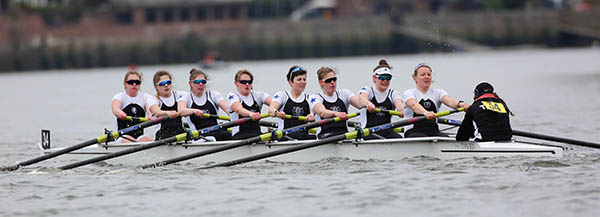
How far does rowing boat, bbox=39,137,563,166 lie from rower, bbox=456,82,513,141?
0.39ft

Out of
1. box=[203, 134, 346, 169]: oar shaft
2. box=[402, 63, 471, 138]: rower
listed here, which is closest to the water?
box=[203, 134, 346, 169]: oar shaft

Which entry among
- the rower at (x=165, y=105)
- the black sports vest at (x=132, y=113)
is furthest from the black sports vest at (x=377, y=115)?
the black sports vest at (x=132, y=113)

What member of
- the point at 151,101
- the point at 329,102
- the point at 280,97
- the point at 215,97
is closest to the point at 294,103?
the point at 280,97

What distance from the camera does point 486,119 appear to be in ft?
40.6

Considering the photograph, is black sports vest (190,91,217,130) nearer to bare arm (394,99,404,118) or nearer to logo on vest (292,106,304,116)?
logo on vest (292,106,304,116)

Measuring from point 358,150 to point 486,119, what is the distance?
171cm

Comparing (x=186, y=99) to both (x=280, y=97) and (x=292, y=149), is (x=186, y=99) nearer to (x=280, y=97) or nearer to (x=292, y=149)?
(x=280, y=97)

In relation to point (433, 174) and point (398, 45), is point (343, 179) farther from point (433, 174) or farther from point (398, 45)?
point (398, 45)

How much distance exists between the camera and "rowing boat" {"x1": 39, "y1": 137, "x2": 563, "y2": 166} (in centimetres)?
1234

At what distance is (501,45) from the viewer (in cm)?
7638

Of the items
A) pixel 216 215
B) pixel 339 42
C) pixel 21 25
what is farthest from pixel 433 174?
pixel 21 25

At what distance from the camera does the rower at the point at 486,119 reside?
12344mm

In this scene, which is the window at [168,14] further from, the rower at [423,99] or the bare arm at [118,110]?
the rower at [423,99]

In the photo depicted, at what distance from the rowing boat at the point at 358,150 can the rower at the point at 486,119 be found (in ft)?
0.39
